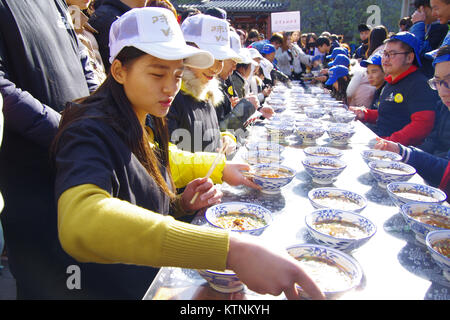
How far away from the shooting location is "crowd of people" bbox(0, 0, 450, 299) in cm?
81

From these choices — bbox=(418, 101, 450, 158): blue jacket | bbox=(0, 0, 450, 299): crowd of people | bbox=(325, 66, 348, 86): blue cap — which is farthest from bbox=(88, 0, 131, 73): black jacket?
bbox=(325, 66, 348, 86): blue cap

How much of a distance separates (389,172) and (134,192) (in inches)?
57.0

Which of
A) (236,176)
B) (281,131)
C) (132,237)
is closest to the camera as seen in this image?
(132,237)

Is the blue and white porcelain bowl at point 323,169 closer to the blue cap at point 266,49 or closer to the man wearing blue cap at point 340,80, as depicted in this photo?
the man wearing blue cap at point 340,80

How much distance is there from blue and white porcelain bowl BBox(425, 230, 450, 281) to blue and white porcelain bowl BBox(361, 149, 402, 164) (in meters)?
1.00

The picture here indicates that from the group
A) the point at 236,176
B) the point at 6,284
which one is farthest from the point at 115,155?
the point at 6,284

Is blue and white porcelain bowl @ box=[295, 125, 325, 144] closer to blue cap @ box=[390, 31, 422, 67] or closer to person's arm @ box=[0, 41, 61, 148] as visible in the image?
blue cap @ box=[390, 31, 422, 67]

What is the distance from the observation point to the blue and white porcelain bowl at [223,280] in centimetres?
88

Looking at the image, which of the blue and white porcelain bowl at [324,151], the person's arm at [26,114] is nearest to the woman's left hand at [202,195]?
the person's arm at [26,114]

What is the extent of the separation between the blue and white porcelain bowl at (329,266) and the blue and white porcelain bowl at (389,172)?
32.6 inches

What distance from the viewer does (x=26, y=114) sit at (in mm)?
1321

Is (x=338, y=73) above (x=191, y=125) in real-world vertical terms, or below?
below

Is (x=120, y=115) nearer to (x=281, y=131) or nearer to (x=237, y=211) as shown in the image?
(x=237, y=211)
